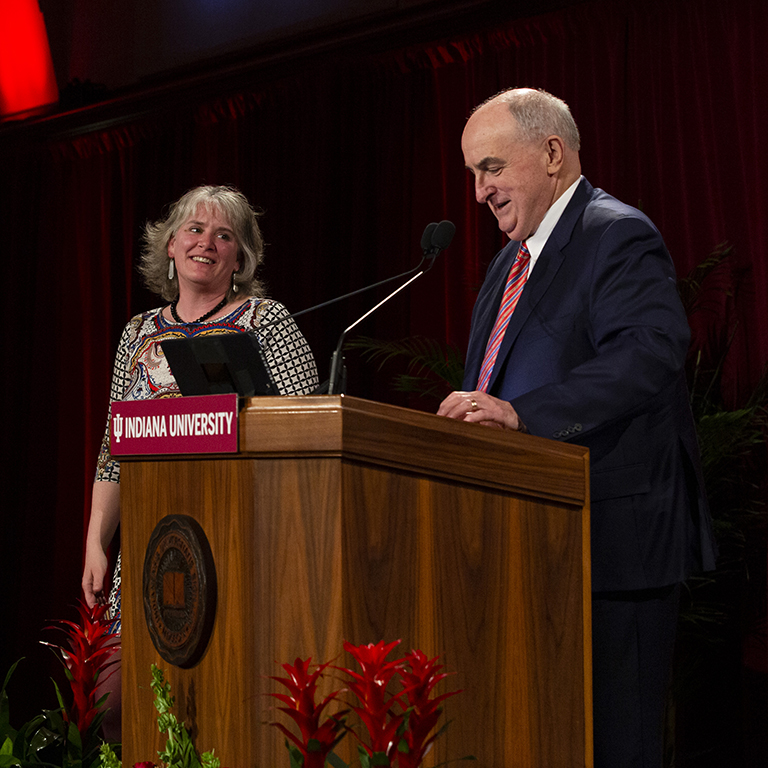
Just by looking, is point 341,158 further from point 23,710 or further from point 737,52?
point 23,710

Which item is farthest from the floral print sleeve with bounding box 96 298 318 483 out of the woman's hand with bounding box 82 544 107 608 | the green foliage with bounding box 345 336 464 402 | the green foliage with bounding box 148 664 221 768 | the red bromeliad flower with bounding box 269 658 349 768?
the red bromeliad flower with bounding box 269 658 349 768

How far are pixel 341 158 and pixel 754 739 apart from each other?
274cm

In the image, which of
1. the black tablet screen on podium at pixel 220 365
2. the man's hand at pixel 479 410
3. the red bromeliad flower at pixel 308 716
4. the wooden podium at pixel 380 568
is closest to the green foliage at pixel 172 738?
the wooden podium at pixel 380 568

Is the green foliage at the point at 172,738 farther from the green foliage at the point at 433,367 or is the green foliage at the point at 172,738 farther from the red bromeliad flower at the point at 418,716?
the green foliage at the point at 433,367

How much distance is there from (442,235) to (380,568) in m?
0.65

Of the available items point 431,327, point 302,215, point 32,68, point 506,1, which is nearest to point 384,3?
point 506,1

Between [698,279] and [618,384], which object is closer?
[618,384]

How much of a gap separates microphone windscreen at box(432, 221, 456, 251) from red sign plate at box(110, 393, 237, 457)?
21.4 inches

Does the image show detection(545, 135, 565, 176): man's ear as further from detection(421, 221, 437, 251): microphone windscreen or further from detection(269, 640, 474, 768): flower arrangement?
detection(269, 640, 474, 768): flower arrangement

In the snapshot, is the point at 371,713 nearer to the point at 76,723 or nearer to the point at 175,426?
the point at 175,426

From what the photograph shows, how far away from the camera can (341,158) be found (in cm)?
449

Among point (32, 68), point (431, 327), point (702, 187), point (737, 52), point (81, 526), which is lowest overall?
point (81, 526)

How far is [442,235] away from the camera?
1699 millimetres

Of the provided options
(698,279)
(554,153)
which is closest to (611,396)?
(554,153)
